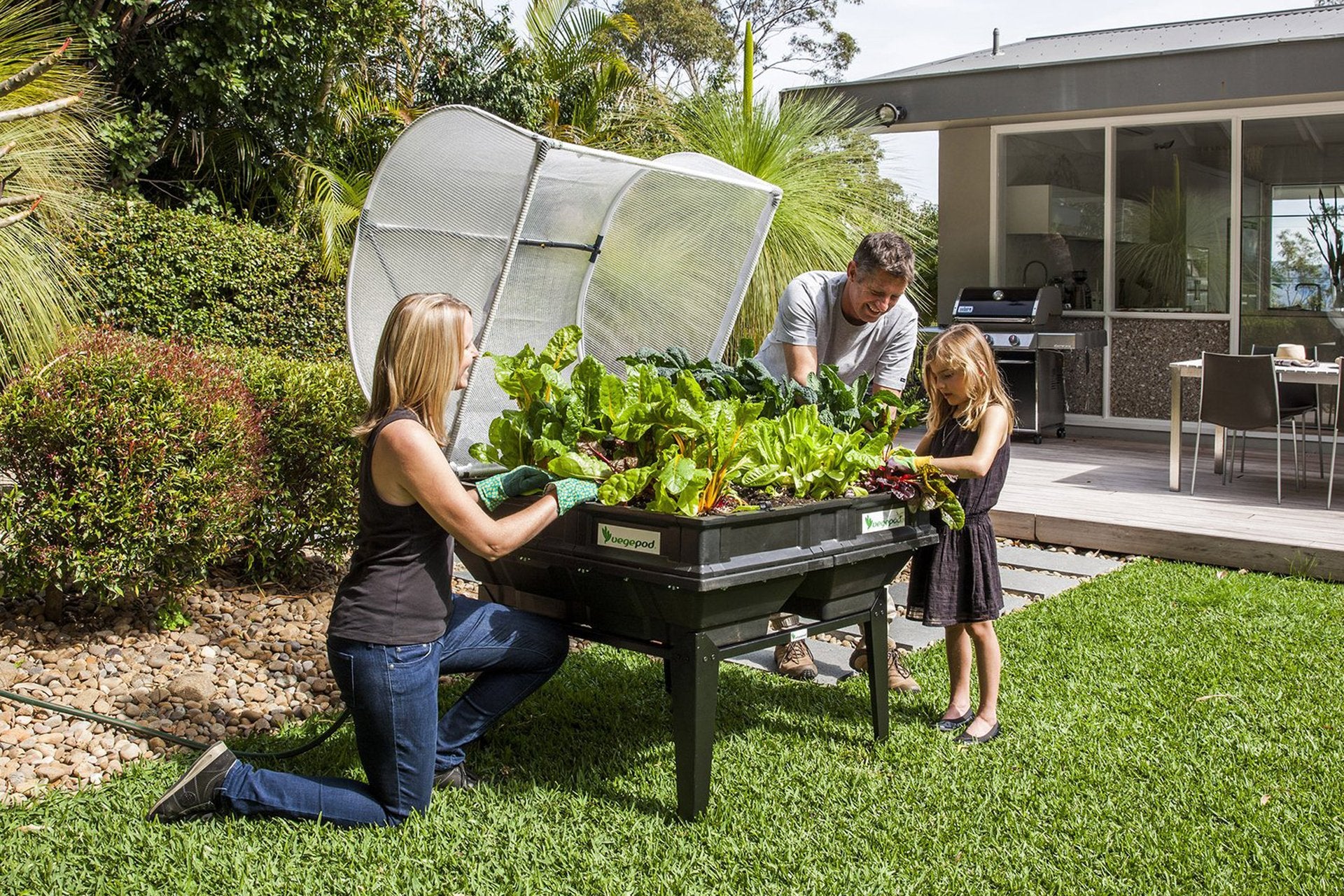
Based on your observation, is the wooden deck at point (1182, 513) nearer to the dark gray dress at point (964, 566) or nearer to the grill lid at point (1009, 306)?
the grill lid at point (1009, 306)

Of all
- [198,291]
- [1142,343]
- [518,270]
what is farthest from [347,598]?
[1142,343]

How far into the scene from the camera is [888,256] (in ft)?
13.7

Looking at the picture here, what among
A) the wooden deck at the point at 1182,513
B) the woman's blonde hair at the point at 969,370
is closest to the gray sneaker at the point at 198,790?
the woman's blonde hair at the point at 969,370

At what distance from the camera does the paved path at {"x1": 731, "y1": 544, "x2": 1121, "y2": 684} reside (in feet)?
15.6

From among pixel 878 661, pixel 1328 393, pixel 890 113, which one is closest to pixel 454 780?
pixel 878 661

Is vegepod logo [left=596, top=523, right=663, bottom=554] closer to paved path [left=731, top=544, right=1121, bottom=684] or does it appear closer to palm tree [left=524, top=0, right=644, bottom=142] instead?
paved path [left=731, top=544, right=1121, bottom=684]

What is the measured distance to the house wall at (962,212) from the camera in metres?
11.2

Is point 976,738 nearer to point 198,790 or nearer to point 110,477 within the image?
point 198,790

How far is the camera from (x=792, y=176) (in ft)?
34.7

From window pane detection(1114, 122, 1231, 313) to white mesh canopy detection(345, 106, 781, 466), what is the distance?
627 centimetres

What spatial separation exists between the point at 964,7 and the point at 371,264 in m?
51.0

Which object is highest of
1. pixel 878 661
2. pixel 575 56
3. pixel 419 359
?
pixel 575 56

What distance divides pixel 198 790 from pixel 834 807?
1.70m

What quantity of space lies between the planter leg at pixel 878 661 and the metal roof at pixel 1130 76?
7308mm
